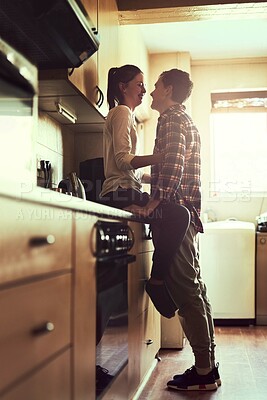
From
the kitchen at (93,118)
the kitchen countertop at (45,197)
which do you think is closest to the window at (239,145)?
the kitchen at (93,118)

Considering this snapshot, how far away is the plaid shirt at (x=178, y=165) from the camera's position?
92.4 inches

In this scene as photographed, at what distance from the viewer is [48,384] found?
1065 millimetres

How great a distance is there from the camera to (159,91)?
2590mm

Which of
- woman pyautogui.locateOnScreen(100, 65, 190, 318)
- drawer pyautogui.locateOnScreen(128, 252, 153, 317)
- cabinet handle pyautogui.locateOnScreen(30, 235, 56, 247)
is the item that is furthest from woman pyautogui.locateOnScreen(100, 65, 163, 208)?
cabinet handle pyautogui.locateOnScreen(30, 235, 56, 247)

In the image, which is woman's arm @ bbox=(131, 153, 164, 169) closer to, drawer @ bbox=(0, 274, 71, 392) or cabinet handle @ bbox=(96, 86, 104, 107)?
cabinet handle @ bbox=(96, 86, 104, 107)

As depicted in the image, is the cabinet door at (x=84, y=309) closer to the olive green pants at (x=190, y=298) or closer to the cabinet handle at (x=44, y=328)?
the cabinet handle at (x=44, y=328)

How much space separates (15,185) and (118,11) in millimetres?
2509

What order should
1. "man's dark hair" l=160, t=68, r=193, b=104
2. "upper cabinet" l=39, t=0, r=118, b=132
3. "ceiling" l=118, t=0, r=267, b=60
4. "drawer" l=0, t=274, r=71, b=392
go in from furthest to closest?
"ceiling" l=118, t=0, r=267, b=60
"man's dark hair" l=160, t=68, r=193, b=104
"upper cabinet" l=39, t=0, r=118, b=132
"drawer" l=0, t=274, r=71, b=392

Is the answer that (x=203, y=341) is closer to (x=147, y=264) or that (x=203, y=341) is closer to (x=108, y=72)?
(x=147, y=264)

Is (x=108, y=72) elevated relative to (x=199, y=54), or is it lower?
lower

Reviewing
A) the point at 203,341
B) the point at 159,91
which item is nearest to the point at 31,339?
the point at 203,341

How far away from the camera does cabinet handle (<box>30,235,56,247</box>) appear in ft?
3.29

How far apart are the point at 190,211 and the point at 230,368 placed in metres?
0.92

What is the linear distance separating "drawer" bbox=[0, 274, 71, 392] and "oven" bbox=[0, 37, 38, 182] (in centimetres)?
69
